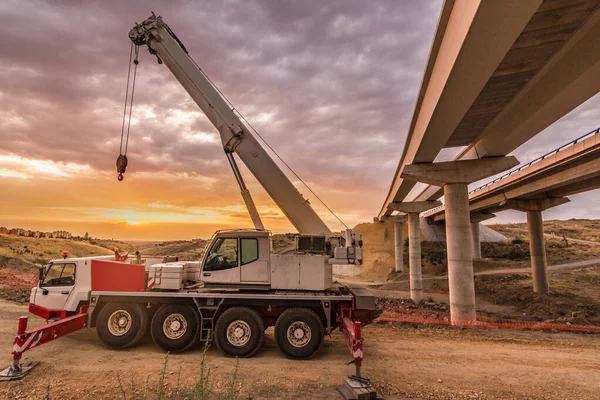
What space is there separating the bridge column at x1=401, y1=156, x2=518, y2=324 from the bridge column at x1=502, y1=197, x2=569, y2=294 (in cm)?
1506

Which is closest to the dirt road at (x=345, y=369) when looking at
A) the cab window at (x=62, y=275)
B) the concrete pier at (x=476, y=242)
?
the cab window at (x=62, y=275)

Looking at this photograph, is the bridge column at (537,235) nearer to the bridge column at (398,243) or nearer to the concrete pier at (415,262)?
the concrete pier at (415,262)

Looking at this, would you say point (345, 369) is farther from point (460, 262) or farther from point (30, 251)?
point (30, 251)

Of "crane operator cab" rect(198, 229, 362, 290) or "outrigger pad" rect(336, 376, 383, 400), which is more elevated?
"crane operator cab" rect(198, 229, 362, 290)

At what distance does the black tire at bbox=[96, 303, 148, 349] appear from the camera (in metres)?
9.14

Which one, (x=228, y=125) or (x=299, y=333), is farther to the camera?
(x=228, y=125)

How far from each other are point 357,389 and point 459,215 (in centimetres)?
1183

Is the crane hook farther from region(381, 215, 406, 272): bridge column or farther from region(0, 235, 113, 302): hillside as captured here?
region(381, 215, 406, 272): bridge column

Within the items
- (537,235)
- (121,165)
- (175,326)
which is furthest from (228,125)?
(537,235)

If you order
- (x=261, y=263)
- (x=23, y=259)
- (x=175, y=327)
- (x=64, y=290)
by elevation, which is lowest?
(x=175, y=327)

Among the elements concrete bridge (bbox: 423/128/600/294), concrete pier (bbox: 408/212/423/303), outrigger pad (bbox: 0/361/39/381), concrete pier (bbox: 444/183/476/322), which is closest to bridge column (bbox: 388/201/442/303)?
concrete pier (bbox: 408/212/423/303)

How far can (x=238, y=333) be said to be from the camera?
29.8 feet

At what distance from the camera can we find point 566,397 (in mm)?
6785

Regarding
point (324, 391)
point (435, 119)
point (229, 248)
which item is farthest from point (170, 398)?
point (435, 119)
